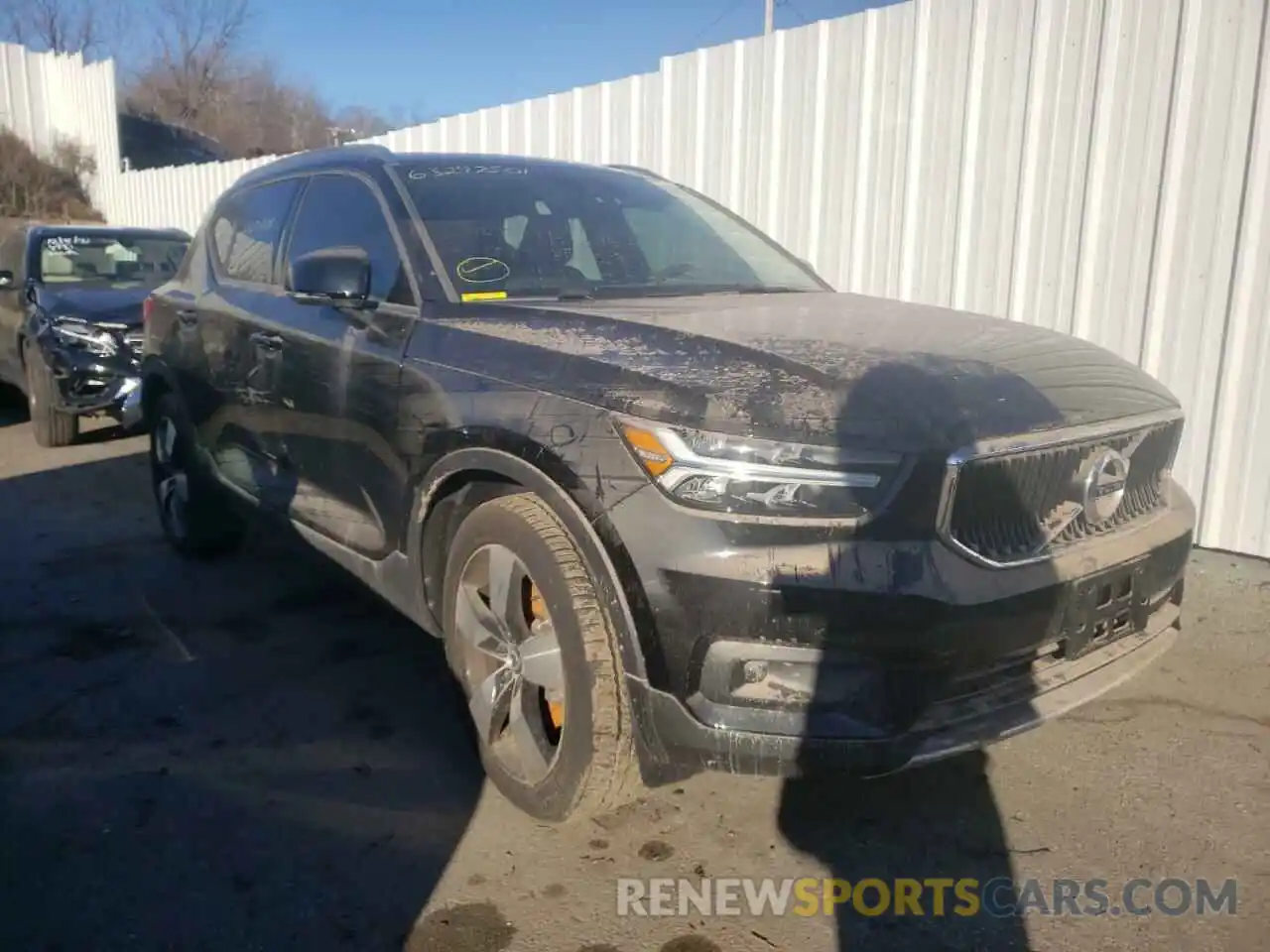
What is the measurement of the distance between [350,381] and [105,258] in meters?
6.36

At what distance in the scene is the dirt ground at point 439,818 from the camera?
7.77 ft

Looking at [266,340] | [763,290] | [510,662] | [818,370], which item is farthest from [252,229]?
[818,370]

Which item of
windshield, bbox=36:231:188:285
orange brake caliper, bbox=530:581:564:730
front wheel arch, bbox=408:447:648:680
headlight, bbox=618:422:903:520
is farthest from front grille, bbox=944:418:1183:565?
windshield, bbox=36:231:188:285

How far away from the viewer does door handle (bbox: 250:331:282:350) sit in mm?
3812

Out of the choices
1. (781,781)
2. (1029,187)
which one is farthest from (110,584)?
(1029,187)

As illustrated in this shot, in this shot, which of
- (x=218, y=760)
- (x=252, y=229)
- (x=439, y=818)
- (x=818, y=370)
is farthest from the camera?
(x=252, y=229)

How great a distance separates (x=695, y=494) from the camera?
2.26 m

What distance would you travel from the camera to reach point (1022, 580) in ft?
7.64

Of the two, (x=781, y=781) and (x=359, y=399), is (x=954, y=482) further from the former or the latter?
(x=359, y=399)

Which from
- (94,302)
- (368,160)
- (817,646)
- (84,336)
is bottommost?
(817,646)

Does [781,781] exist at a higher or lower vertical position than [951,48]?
lower

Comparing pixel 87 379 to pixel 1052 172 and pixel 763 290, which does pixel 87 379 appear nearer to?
pixel 763 290

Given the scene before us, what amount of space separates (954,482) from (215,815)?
2.20 metres

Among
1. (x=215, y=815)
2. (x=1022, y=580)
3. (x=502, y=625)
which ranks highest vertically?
(x=1022, y=580)
